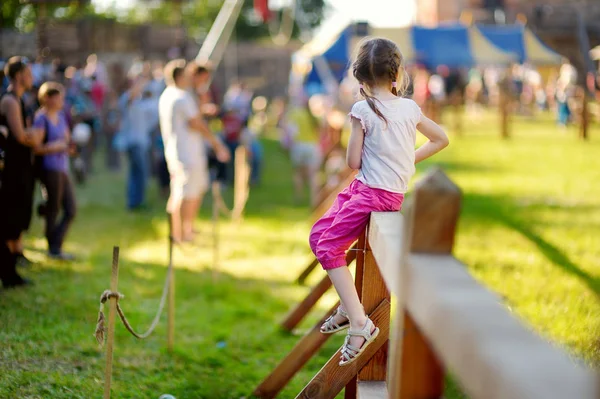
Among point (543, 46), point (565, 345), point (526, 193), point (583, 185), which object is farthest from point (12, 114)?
point (543, 46)

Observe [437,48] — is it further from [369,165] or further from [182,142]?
[369,165]

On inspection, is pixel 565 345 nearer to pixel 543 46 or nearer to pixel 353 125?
pixel 353 125

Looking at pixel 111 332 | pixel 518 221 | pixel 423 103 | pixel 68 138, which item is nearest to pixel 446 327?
pixel 111 332

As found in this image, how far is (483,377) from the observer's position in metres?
1.69

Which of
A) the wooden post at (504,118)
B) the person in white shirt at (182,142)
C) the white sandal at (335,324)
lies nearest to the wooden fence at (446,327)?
the white sandal at (335,324)

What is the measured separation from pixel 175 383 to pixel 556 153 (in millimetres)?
16116

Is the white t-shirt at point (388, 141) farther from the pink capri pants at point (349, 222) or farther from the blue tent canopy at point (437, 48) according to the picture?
the blue tent canopy at point (437, 48)

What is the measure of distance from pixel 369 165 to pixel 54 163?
5.36 metres

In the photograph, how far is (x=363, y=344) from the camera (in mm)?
3789

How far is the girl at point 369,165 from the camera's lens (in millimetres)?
3785

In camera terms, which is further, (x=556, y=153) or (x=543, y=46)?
(x=543, y=46)

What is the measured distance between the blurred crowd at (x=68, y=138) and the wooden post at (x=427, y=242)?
18.3 ft

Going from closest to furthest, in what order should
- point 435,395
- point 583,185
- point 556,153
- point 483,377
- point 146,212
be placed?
point 483,377 < point 435,395 < point 146,212 < point 583,185 < point 556,153

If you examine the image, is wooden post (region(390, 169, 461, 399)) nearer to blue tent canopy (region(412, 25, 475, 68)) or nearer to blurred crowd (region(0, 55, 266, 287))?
blurred crowd (region(0, 55, 266, 287))
